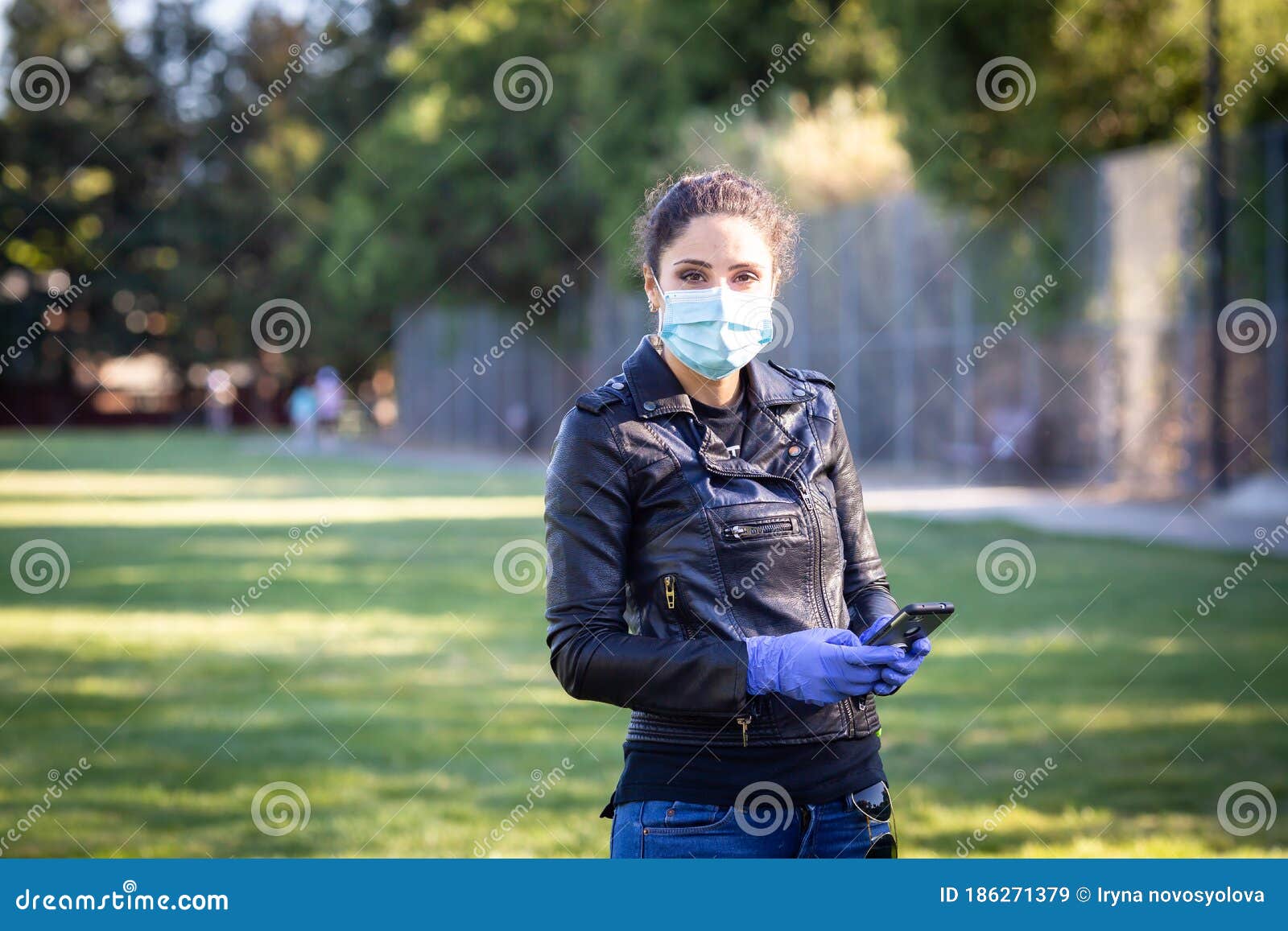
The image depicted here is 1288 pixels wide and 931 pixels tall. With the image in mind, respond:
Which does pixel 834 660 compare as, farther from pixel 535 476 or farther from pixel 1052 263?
pixel 535 476

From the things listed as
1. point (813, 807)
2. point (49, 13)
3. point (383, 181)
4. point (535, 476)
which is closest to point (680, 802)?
point (813, 807)

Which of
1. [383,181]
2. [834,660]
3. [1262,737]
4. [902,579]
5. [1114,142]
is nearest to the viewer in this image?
[834,660]

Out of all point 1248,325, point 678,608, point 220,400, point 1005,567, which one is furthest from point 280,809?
point 220,400

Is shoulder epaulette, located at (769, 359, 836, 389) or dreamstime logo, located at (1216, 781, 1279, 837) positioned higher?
shoulder epaulette, located at (769, 359, 836, 389)

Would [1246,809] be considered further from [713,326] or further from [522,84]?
[522,84]

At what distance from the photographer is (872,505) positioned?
2269 centimetres

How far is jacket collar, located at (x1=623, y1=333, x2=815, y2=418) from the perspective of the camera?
3.11 metres

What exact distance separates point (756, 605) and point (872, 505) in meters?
19.9

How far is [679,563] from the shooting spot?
9.91ft
